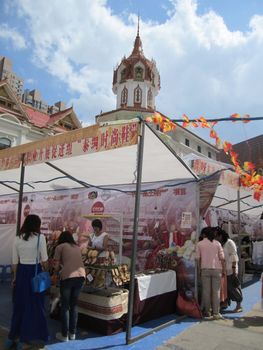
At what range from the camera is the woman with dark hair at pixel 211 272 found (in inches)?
209

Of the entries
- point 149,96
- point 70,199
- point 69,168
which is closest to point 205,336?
point 69,168

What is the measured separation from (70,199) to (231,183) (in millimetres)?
4517

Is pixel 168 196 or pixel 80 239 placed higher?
pixel 168 196

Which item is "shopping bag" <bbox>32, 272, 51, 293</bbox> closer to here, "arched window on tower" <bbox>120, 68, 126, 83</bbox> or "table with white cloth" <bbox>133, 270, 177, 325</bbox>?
"table with white cloth" <bbox>133, 270, 177, 325</bbox>

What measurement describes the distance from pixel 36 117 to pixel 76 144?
22885 millimetres

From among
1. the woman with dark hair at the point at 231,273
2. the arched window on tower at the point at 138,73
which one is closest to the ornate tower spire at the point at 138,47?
the arched window on tower at the point at 138,73

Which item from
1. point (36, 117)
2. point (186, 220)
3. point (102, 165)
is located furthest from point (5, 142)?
point (186, 220)

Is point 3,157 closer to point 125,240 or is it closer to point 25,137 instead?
point 125,240

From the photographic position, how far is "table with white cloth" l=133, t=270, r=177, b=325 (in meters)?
4.74

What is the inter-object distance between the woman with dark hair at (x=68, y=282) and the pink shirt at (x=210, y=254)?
2277 millimetres

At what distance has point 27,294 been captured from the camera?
3691 millimetres

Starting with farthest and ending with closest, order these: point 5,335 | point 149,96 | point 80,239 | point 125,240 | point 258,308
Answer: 1. point 149,96
2. point 80,239
3. point 125,240
4. point 258,308
5. point 5,335

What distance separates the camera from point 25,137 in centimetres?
2283

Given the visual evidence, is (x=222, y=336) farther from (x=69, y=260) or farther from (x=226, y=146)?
(x=226, y=146)
